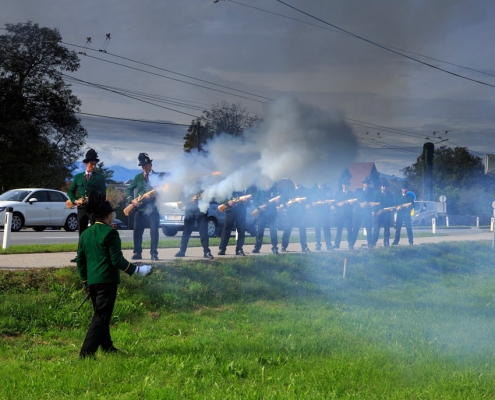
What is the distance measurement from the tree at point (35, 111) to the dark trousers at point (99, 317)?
1107 inches

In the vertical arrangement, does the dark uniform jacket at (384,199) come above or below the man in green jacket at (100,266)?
above

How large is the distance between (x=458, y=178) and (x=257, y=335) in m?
7.98

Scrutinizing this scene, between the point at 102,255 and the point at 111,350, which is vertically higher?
the point at 102,255

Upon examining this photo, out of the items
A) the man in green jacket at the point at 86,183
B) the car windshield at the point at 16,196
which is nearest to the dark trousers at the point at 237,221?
the man in green jacket at the point at 86,183

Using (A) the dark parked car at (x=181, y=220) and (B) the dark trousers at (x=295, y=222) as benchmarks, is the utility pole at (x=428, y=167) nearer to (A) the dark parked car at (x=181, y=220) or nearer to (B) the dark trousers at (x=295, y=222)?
(B) the dark trousers at (x=295, y=222)

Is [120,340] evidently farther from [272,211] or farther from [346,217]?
[346,217]

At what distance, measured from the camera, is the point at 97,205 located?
7.23m

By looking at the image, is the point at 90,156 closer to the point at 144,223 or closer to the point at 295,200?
the point at 144,223

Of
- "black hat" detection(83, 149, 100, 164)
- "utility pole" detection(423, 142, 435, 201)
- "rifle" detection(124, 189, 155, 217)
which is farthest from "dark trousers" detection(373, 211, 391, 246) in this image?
"black hat" detection(83, 149, 100, 164)

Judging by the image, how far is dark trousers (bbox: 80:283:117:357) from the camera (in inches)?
281

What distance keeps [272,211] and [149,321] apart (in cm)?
643

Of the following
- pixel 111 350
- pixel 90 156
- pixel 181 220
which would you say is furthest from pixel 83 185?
pixel 181 220

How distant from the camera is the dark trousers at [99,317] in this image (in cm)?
714

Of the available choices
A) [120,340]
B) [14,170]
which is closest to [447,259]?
[120,340]
